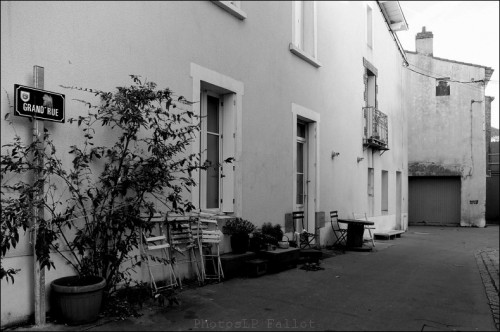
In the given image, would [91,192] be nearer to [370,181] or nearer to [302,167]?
[302,167]

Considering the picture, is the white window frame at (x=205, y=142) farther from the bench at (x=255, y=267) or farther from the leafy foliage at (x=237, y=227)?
the bench at (x=255, y=267)

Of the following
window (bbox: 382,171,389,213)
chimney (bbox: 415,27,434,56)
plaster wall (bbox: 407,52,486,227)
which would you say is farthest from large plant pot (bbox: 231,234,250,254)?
chimney (bbox: 415,27,434,56)

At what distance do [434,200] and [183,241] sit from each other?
60.4 ft

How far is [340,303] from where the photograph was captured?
17.7 feet

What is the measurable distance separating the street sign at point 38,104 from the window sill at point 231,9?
331 cm

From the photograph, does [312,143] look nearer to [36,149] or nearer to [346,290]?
[346,290]

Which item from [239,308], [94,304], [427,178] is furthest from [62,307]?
[427,178]

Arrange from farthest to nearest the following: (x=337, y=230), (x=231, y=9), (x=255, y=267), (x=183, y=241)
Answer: (x=337, y=230)
(x=231, y=9)
(x=255, y=267)
(x=183, y=241)

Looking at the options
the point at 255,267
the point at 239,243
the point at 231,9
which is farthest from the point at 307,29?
the point at 255,267

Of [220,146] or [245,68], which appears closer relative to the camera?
[220,146]

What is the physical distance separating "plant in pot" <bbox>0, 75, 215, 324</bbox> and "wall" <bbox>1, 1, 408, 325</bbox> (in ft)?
0.63

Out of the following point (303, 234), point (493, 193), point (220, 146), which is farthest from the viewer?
point (493, 193)

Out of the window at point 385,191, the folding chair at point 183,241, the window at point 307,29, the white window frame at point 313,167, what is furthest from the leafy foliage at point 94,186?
the window at point 385,191

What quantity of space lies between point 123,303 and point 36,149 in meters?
1.85
